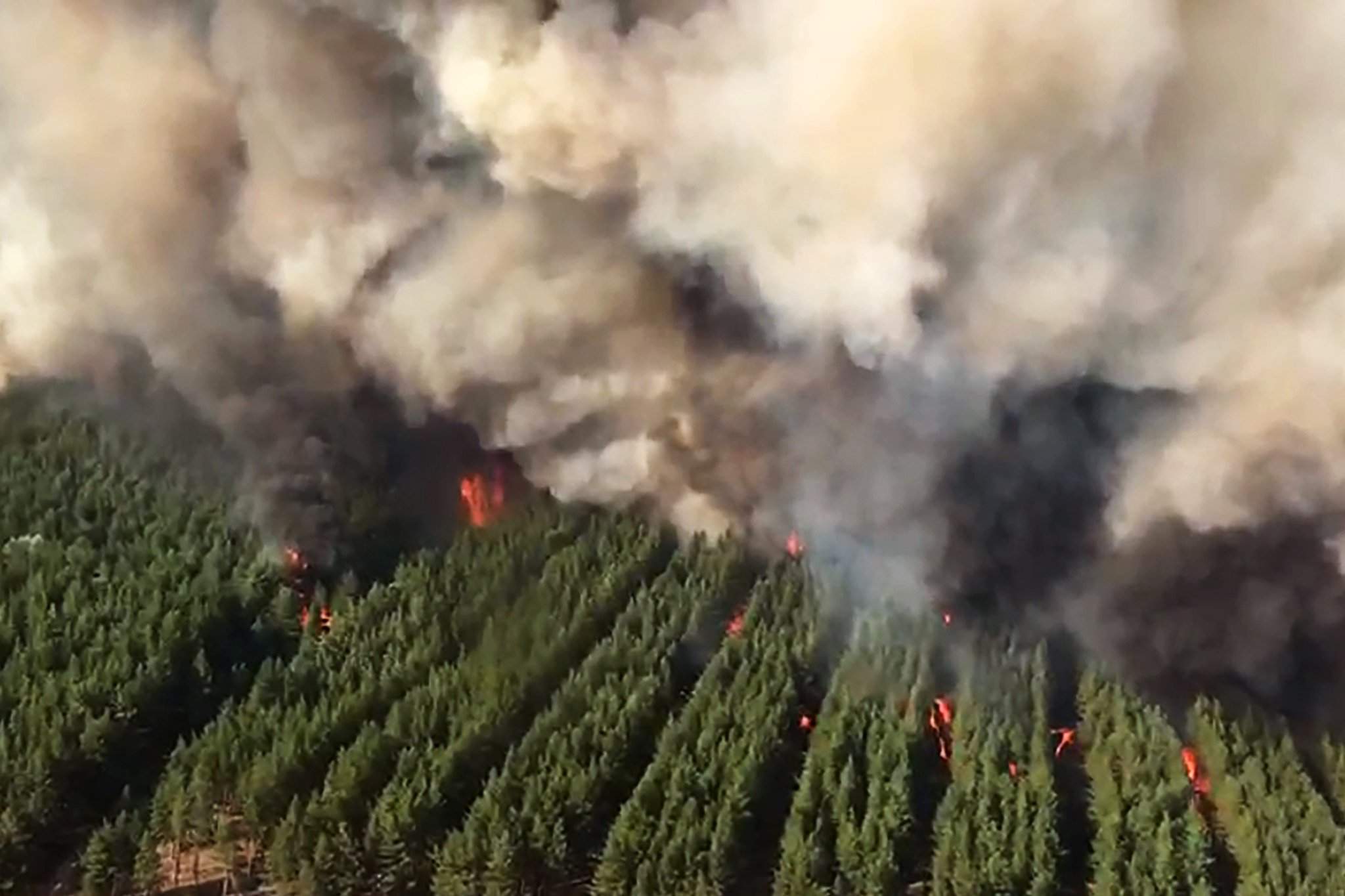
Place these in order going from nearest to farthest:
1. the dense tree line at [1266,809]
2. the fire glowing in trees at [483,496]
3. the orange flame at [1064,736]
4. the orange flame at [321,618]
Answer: the dense tree line at [1266,809], the orange flame at [1064,736], the orange flame at [321,618], the fire glowing in trees at [483,496]

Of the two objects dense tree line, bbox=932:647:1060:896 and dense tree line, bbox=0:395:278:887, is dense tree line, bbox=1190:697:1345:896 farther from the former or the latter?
dense tree line, bbox=0:395:278:887

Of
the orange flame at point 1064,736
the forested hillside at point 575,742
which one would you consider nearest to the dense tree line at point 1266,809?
the forested hillside at point 575,742

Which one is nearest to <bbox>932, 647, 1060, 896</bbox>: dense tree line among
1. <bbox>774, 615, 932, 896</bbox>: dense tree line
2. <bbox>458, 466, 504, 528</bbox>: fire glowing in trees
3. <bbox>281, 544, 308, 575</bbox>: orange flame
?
<bbox>774, 615, 932, 896</bbox>: dense tree line

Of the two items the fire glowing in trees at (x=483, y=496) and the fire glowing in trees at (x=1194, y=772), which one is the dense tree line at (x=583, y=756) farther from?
the fire glowing in trees at (x=1194, y=772)

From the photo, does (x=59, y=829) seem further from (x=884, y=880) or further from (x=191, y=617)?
(x=884, y=880)

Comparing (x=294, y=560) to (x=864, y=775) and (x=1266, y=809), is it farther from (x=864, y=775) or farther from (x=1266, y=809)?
(x=1266, y=809)
